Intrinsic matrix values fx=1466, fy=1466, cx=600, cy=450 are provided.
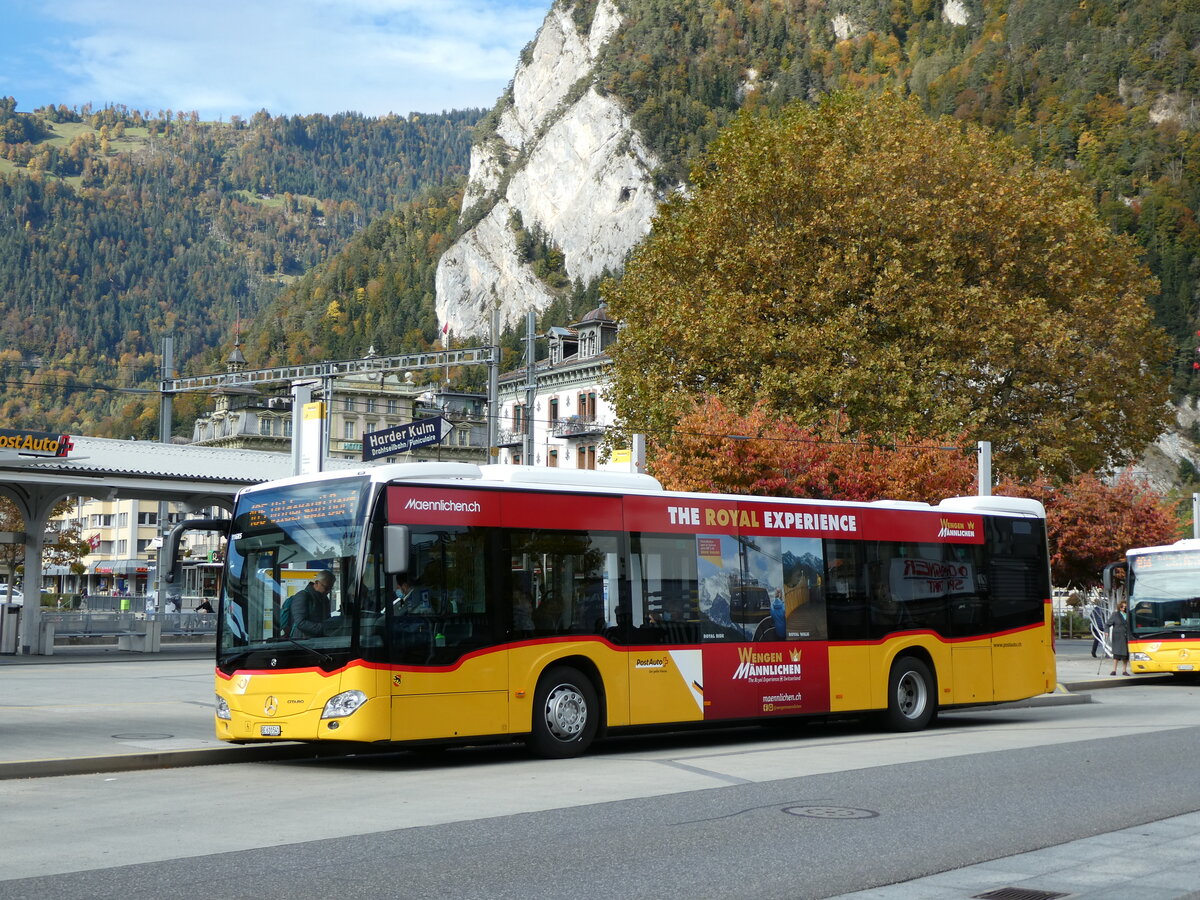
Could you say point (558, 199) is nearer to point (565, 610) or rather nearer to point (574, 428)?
point (574, 428)

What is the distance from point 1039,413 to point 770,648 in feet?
88.8

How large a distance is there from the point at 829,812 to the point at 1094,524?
38651 millimetres

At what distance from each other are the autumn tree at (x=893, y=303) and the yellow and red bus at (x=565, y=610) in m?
19.6

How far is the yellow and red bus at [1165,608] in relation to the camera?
2973cm

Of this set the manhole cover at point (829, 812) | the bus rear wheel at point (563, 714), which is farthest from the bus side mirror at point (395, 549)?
the manhole cover at point (829, 812)

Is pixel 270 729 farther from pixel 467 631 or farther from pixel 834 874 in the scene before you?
pixel 834 874

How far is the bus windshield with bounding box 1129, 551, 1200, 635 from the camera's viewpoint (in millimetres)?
29812

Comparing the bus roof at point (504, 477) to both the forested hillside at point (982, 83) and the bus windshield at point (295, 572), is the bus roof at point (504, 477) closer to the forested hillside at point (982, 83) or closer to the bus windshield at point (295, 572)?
the bus windshield at point (295, 572)

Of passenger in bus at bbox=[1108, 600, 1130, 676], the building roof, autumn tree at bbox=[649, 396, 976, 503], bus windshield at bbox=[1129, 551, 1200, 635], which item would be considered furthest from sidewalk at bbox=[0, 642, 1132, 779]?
autumn tree at bbox=[649, 396, 976, 503]

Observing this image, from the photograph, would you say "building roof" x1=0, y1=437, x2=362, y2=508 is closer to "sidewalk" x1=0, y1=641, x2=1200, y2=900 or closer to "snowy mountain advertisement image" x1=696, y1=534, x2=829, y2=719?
"sidewalk" x1=0, y1=641, x2=1200, y2=900

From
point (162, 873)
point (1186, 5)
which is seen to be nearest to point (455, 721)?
point (162, 873)

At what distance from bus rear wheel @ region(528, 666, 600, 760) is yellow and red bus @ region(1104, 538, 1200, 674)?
17597 millimetres

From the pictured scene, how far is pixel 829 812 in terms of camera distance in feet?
35.0

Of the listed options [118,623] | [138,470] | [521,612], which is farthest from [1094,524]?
[521,612]
